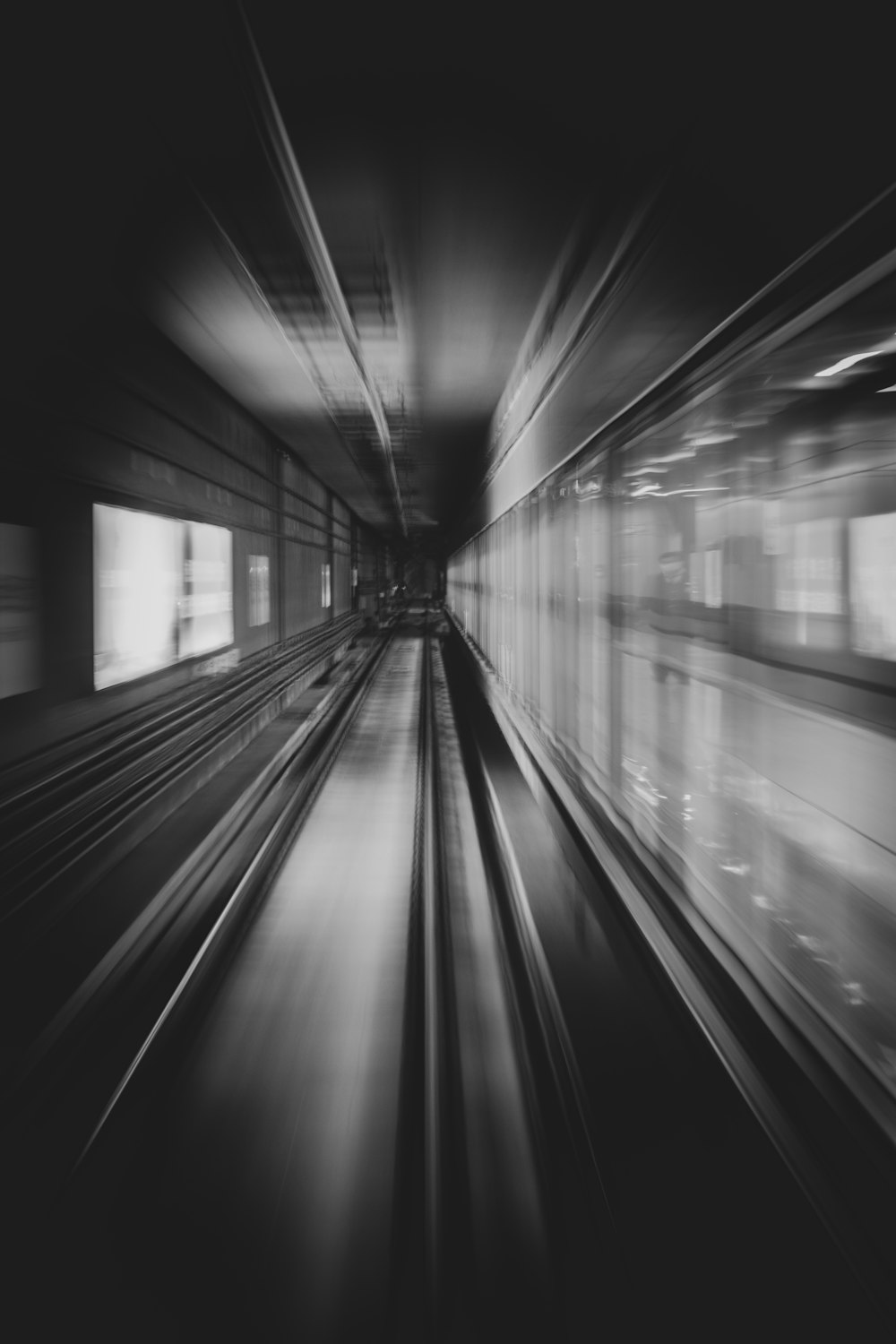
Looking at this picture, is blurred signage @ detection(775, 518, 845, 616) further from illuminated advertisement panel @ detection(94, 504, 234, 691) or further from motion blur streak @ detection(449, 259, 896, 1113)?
illuminated advertisement panel @ detection(94, 504, 234, 691)

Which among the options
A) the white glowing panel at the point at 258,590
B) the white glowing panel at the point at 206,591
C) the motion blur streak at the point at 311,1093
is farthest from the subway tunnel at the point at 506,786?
the white glowing panel at the point at 258,590

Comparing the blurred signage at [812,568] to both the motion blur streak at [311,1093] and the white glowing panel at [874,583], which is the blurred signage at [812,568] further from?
the motion blur streak at [311,1093]

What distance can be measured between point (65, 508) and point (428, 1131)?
23.3ft

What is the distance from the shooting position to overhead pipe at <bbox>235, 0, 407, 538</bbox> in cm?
353

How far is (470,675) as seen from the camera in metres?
13.5

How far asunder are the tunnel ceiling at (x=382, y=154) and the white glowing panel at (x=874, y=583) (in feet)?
3.31

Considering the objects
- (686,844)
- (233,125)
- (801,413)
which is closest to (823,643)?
(801,413)

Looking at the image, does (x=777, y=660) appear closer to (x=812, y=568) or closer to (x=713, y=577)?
(x=812, y=568)

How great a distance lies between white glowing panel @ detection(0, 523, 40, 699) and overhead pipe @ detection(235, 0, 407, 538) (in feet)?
12.0

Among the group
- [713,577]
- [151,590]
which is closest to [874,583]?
[713,577]

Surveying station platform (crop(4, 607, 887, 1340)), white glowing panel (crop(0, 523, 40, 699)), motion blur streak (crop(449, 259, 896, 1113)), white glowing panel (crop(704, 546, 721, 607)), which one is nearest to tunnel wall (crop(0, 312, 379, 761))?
white glowing panel (crop(0, 523, 40, 699))

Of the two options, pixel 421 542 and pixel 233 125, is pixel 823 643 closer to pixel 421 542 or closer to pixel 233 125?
pixel 233 125

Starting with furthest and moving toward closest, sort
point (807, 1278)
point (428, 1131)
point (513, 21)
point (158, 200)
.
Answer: point (158, 200), point (513, 21), point (428, 1131), point (807, 1278)

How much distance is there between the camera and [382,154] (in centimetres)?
427
